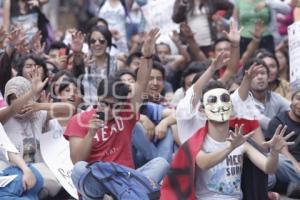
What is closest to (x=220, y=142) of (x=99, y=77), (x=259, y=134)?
(x=259, y=134)

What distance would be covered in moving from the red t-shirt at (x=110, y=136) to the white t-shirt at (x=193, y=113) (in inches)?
16.2

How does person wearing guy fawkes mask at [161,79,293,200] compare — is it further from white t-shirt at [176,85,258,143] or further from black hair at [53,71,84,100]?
black hair at [53,71,84,100]

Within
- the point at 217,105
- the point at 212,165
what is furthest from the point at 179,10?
the point at 212,165

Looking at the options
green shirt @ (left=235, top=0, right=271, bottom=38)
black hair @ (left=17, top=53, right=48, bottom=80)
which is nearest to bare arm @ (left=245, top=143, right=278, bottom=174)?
black hair @ (left=17, top=53, right=48, bottom=80)

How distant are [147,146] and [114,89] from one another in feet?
3.05

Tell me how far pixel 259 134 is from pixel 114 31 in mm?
4234

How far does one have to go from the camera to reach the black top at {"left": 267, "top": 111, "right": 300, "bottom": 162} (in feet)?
27.9

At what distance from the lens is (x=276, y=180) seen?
27.7 feet

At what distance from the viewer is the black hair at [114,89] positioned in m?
7.57

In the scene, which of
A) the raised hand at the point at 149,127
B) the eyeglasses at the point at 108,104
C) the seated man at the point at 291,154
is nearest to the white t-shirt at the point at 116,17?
the raised hand at the point at 149,127

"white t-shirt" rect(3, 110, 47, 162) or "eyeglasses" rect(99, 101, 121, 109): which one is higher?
"eyeglasses" rect(99, 101, 121, 109)

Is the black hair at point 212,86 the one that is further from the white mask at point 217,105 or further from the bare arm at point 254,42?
the bare arm at point 254,42

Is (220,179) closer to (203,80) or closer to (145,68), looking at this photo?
(203,80)

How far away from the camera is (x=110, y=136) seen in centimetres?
773
